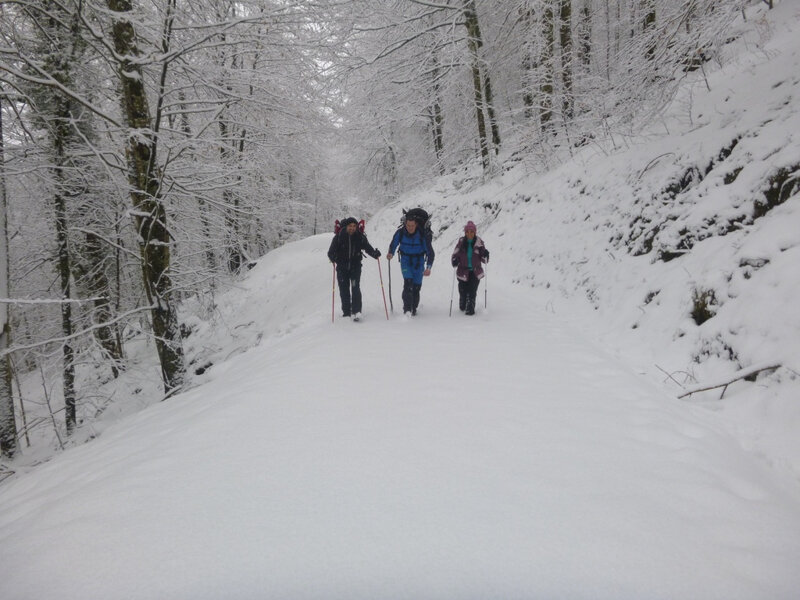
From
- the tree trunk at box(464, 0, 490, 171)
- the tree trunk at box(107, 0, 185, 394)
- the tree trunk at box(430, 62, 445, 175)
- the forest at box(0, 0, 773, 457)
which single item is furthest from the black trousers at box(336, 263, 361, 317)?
the tree trunk at box(430, 62, 445, 175)

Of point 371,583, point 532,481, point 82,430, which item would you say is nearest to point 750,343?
point 532,481

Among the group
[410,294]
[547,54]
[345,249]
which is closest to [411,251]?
[410,294]

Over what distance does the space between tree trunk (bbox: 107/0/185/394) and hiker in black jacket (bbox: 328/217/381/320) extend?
2.66 metres

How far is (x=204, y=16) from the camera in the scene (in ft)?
18.3

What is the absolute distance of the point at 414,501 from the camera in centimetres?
195

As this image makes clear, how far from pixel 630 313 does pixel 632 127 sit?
206 inches

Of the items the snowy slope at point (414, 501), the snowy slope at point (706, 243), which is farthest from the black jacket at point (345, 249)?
the snowy slope at point (706, 243)

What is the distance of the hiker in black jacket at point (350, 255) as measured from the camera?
6.45 meters

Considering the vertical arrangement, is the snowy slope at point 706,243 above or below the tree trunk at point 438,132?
below

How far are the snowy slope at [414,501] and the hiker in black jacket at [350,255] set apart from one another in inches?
110

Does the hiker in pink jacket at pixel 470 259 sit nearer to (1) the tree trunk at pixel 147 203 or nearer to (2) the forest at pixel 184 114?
(2) the forest at pixel 184 114

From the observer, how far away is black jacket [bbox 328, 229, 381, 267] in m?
6.45

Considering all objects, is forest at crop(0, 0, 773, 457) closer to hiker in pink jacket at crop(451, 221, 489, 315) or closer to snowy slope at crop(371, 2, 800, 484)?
snowy slope at crop(371, 2, 800, 484)

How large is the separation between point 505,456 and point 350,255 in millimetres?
4747
